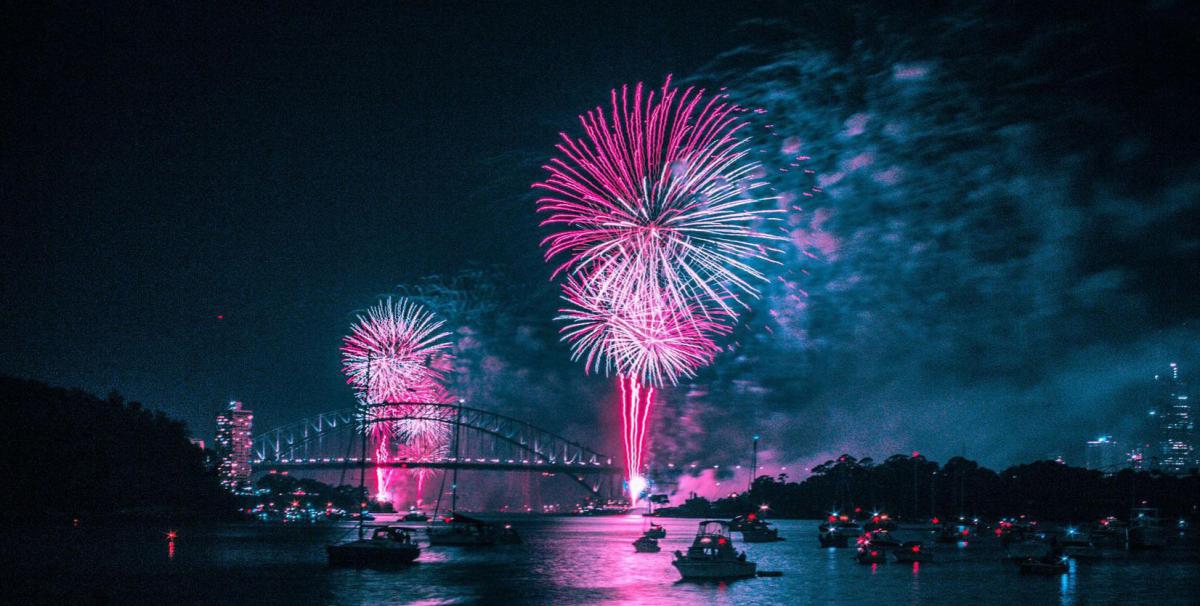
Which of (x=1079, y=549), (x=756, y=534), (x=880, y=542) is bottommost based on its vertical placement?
(x=756, y=534)

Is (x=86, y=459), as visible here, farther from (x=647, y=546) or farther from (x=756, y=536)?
(x=756, y=536)

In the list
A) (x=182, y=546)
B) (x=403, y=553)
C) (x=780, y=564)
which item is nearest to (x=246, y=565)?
(x=403, y=553)

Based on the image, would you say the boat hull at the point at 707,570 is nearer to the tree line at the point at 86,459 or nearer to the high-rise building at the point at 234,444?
the tree line at the point at 86,459

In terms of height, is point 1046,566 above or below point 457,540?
above

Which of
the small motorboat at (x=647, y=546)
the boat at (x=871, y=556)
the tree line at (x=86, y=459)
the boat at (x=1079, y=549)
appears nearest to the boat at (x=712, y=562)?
the boat at (x=871, y=556)

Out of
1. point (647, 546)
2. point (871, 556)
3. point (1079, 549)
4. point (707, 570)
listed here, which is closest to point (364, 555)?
point (707, 570)

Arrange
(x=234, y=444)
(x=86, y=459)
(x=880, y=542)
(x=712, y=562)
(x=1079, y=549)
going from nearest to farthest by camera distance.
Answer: (x=712, y=562), (x=880, y=542), (x=1079, y=549), (x=86, y=459), (x=234, y=444)

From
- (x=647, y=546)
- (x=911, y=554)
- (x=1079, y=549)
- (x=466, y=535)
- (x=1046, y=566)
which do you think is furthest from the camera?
(x=466, y=535)
